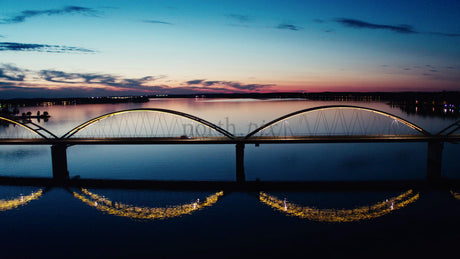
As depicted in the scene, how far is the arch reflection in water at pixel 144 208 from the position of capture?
36.8 m

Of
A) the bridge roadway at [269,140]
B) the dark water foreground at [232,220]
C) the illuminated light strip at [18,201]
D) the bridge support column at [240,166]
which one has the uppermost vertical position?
the bridge roadway at [269,140]

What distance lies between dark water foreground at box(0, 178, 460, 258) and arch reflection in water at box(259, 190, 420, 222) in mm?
111

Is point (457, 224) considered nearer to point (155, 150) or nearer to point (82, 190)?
point (82, 190)

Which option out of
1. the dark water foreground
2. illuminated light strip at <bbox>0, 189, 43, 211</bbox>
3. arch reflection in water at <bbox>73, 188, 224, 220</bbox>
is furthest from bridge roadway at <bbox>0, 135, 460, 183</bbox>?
arch reflection in water at <bbox>73, 188, 224, 220</bbox>

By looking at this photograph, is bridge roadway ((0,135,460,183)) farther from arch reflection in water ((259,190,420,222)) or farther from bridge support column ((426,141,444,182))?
arch reflection in water ((259,190,420,222))

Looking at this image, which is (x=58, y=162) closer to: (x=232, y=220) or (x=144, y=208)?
(x=144, y=208)

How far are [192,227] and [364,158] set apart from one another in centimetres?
4748

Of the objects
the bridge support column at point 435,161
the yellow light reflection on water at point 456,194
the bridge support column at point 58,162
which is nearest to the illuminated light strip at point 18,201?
the bridge support column at point 58,162

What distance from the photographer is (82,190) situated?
151 ft

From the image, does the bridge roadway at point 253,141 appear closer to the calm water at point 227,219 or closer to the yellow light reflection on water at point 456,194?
the calm water at point 227,219

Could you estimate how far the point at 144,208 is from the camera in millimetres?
38688

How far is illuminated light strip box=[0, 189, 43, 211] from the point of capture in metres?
39.4

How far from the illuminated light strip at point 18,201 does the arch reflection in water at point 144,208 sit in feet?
19.3

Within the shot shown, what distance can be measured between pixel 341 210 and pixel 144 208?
→ 23538 millimetres
